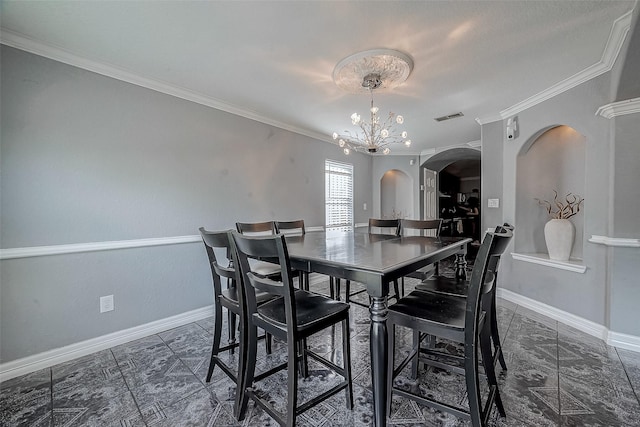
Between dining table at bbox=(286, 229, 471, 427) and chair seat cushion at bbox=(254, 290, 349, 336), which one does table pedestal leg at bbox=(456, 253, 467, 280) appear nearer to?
dining table at bbox=(286, 229, 471, 427)

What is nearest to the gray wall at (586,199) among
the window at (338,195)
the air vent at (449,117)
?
the air vent at (449,117)

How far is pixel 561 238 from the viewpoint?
2859mm

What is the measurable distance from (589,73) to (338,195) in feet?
11.1

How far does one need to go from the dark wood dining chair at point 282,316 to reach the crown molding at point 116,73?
6.95 feet

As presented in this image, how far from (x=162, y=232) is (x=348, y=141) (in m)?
3.28

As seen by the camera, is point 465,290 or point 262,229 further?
point 262,229

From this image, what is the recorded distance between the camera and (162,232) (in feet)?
8.54

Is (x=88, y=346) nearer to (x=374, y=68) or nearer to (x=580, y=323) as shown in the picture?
(x=374, y=68)

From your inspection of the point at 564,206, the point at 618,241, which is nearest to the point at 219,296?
the point at 618,241

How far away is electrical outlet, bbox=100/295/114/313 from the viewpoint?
7.32 feet

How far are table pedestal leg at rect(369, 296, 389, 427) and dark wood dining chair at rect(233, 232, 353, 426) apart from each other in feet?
0.68

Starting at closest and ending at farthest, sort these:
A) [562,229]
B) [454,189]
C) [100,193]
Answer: [100,193] < [562,229] < [454,189]

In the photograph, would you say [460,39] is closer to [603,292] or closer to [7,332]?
[603,292]

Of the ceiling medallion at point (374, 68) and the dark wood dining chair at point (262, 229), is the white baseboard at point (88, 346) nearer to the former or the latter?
the dark wood dining chair at point (262, 229)
